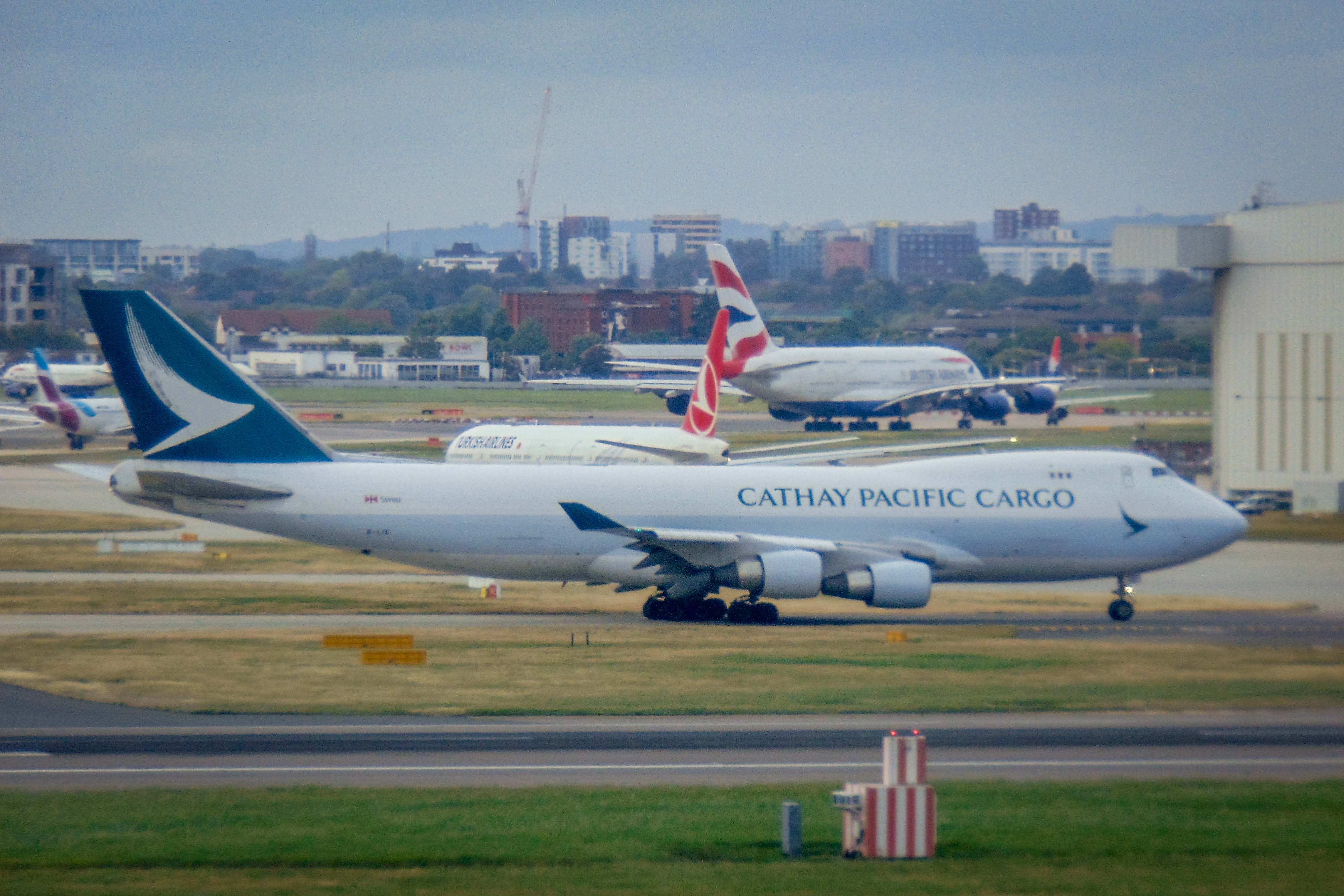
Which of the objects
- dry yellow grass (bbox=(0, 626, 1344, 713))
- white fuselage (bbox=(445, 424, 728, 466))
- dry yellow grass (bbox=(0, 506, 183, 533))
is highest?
white fuselage (bbox=(445, 424, 728, 466))

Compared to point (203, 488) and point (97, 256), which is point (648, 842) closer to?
point (203, 488)

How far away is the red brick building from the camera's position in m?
156

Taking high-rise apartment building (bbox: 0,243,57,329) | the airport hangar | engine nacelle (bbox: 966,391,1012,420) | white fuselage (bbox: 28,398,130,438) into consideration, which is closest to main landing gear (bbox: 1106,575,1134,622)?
the airport hangar

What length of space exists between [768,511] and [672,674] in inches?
320

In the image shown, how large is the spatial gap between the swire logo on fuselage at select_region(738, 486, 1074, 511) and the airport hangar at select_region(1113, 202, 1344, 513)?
50.8 ft

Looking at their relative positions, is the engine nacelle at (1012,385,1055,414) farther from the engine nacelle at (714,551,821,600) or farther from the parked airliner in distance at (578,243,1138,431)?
the engine nacelle at (714,551,821,600)

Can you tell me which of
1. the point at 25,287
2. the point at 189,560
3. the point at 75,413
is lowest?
the point at 189,560

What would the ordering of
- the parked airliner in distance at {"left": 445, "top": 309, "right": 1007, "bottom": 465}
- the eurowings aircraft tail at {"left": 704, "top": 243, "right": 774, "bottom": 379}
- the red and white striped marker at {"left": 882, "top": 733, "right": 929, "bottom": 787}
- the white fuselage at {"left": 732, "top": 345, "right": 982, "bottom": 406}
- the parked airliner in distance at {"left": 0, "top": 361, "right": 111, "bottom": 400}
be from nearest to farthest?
the red and white striped marker at {"left": 882, "top": 733, "right": 929, "bottom": 787}, the parked airliner in distance at {"left": 445, "top": 309, "right": 1007, "bottom": 465}, the eurowings aircraft tail at {"left": 704, "top": 243, "right": 774, "bottom": 379}, the white fuselage at {"left": 732, "top": 345, "right": 982, "bottom": 406}, the parked airliner in distance at {"left": 0, "top": 361, "right": 111, "bottom": 400}

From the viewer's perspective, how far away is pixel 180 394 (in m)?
32.2

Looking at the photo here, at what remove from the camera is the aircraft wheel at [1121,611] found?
32594 millimetres

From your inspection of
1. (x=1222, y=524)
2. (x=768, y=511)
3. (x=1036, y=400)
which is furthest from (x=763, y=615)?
(x=1036, y=400)

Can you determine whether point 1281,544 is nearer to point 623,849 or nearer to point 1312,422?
point 1312,422

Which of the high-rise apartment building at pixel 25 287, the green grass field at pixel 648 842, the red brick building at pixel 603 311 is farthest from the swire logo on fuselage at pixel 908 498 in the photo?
the red brick building at pixel 603 311

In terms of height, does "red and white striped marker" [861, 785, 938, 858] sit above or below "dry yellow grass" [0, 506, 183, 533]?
below
